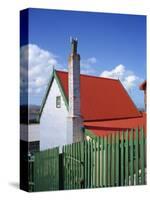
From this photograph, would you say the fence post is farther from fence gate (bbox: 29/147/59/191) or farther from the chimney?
the chimney

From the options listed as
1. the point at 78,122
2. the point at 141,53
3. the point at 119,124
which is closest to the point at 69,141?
the point at 78,122

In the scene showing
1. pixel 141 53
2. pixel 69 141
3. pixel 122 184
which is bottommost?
pixel 122 184

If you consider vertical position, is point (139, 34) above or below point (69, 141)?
above

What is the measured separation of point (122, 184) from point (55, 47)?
276cm

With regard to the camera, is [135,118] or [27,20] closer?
[27,20]

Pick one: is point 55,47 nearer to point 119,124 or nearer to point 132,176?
point 119,124

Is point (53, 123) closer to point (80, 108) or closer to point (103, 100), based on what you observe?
point (80, 108)

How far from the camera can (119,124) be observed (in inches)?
429

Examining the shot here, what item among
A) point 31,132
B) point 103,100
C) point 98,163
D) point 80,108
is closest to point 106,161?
point 98,163

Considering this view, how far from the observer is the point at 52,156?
10516 mm

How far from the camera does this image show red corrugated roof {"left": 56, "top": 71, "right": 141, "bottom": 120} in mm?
10703

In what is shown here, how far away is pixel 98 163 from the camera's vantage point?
1062cm

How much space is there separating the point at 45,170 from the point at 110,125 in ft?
4.77

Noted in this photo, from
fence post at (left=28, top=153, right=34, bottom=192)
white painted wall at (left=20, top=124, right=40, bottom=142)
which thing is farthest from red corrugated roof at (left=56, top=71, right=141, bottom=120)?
fence post at (left=28, top=153, right=34, bottom=192)
